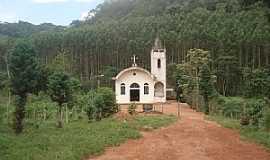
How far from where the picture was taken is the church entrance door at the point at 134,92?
42812mm

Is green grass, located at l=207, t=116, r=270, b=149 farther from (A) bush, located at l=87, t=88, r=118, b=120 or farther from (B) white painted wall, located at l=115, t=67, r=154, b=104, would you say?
(B) white painted wall, located at l=115, t=67, r=154, b=104

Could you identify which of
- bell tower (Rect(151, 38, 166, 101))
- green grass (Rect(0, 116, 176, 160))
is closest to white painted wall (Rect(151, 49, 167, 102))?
bell tower (Rect(151, 38, 166, 101))

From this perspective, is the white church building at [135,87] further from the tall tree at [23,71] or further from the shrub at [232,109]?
the shrub at [232,109]

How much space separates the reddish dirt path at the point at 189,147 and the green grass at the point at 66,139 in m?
0.74

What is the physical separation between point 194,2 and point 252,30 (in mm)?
41660

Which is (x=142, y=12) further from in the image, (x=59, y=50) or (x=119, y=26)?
(x=59, y=50)

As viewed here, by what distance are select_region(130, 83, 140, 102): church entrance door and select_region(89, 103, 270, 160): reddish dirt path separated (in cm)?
1828

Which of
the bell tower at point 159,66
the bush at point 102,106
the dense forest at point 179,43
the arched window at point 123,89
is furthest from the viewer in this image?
the dense forest at point 179,43

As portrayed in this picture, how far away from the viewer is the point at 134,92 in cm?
4300

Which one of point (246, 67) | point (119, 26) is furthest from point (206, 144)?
point (119, 26)

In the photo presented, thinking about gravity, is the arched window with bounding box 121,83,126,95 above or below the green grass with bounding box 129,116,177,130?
above

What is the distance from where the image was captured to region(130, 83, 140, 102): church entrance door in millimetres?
42812

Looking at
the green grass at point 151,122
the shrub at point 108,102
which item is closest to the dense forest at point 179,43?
the shrub at point 108,102

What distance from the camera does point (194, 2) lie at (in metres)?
103
